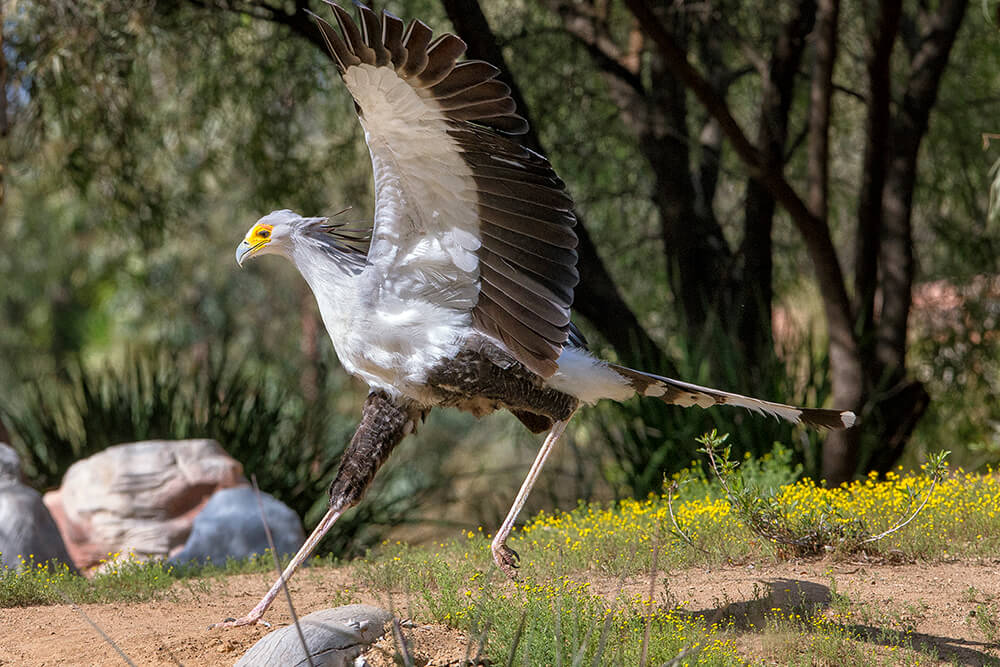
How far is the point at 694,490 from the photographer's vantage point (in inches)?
245

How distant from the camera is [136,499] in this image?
6492mm

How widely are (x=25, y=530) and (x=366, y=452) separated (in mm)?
2094

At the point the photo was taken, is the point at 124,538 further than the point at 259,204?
No

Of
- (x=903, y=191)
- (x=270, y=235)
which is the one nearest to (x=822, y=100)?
(x=903, y=191)

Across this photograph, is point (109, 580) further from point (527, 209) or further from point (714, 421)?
point (714, 421)

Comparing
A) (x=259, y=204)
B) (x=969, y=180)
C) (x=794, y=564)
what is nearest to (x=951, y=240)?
(x=969, y=180)

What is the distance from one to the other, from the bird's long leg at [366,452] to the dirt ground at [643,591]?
1.16 ft

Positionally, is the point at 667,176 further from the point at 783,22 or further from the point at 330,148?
the point at 330,148

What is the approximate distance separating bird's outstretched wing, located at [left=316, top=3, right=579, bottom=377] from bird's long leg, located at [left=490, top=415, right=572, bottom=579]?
1.10 feet

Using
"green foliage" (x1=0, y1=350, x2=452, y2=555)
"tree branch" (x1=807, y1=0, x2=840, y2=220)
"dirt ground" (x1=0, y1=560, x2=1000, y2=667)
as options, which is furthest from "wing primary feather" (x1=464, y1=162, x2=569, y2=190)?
"green foliage" (x1=0, y1=350, x2=452, y2=555)

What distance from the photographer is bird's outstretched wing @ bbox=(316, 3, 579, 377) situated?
A: 340cm

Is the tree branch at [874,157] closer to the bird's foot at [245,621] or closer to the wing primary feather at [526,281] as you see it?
the wing primary feather at [526,281]

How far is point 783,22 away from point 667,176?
51.9 inches

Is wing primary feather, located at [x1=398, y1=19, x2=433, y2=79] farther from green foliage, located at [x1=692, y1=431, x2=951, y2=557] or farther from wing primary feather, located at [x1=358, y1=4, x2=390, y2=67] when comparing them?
green foliage, located at [x1=692, y1=431, x2=951, y2=557]
